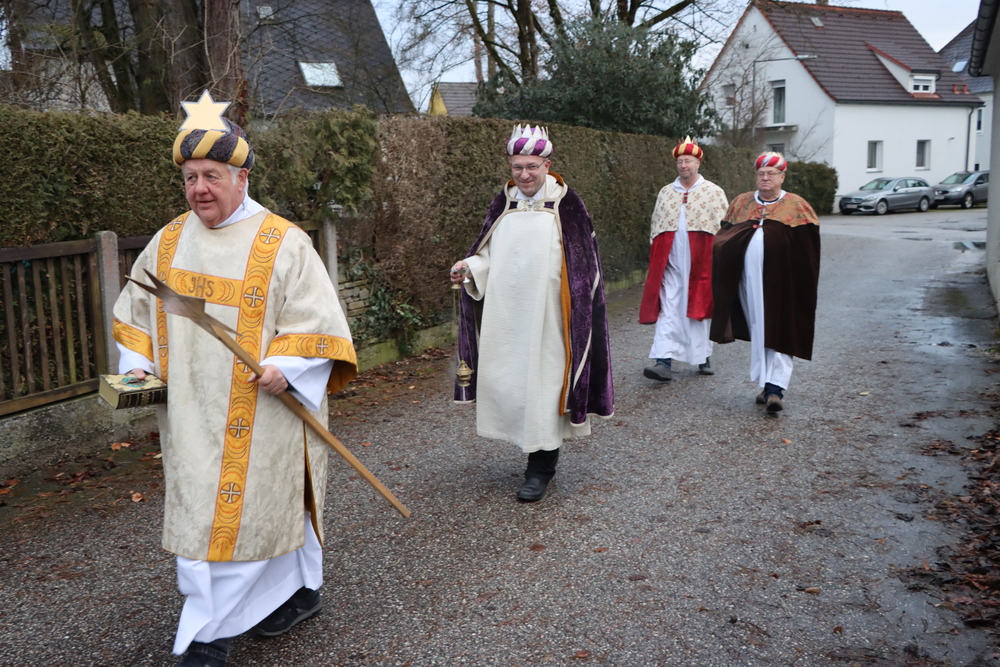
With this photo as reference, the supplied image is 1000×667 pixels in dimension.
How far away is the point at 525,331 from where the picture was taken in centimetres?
506

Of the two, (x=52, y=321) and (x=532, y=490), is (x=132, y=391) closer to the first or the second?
(x=532, y=490)

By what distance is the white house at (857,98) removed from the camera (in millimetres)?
37219

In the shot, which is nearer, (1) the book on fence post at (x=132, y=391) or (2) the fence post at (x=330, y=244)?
(1) the book on fence post at (x=132, y=391)

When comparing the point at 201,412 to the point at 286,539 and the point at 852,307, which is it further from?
the point at 852,307

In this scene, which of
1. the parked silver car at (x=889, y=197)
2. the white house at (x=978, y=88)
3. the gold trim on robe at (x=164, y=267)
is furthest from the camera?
the white house at (x=978, y=88)

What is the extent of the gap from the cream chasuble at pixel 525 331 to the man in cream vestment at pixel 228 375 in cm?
180

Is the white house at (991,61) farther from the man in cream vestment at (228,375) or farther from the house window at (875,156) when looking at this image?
the house window at (875,156)

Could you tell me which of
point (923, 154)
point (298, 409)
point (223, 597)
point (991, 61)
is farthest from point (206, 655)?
point (923, 154)

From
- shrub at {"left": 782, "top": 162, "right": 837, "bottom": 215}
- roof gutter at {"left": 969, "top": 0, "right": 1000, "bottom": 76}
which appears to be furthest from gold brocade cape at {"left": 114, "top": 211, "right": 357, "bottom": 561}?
shrub at {"left": 782, "top": 162, "right": 837, "bottom": 215}

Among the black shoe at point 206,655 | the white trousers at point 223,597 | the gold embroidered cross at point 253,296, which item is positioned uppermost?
the gold embroidered cross at point 253,296

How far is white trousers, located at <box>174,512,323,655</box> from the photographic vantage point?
3150 mm

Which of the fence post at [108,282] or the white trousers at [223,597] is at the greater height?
the fence post at [108,282]

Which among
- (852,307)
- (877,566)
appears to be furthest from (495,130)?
(877,566)

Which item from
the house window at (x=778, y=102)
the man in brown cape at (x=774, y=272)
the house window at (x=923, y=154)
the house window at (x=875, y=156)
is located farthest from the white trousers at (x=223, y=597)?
the house window at (x=923, y=154)
